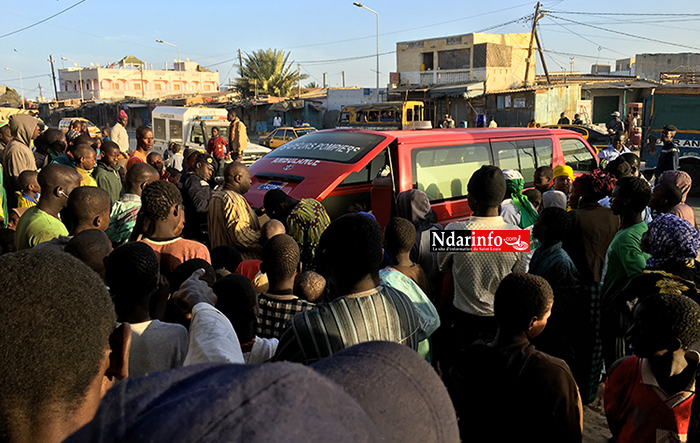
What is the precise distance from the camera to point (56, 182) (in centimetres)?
357

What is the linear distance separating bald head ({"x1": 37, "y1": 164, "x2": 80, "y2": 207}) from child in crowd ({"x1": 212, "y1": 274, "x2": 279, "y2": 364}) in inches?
71.9

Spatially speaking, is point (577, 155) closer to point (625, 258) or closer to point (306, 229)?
point (625, 258)

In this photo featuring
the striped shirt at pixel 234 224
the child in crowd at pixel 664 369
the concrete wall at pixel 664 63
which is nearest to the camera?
the child in crowd at pixel 664 369

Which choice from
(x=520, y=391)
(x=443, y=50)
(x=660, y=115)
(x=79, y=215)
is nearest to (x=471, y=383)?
(x=520, y=391)

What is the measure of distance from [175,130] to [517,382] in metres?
14.3

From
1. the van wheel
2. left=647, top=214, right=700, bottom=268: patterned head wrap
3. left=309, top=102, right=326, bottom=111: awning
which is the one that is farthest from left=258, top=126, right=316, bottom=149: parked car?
left=647, top=214, right=700, bottom=268: patterned head wrap

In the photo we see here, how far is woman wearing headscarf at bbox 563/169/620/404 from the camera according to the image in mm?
3334

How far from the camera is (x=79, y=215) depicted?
3154 mm

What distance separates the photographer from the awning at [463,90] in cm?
3062

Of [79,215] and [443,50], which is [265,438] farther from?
[443,50]

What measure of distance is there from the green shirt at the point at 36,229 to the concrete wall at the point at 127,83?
67.2 meters

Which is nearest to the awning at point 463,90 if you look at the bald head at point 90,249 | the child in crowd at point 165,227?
the child in crowd at point 165,227

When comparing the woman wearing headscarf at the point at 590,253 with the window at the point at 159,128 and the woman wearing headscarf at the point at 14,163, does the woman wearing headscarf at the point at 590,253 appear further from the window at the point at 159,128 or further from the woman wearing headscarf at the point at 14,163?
the window at the point at 159,128


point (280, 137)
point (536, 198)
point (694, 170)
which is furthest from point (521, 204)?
point (280, 137)
